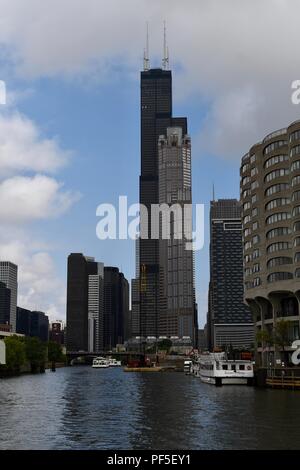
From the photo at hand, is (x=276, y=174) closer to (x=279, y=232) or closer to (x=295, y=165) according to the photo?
(x=295, y=165)

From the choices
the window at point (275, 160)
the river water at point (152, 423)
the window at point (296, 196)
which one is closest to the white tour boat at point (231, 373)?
the window at point (296, 196)

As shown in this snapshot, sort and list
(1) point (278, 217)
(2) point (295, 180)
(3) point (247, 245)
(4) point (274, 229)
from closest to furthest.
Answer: (2) point (295, 180), (1) point (278, 217), (4) point (274, 229), (3) point (247, 245)

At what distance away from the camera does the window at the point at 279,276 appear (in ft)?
508

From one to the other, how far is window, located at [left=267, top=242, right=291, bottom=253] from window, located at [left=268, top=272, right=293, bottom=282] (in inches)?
239

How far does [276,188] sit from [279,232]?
1152 cm

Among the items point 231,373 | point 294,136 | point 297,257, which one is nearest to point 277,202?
point 297,257

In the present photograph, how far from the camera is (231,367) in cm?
15262

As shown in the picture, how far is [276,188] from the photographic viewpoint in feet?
531

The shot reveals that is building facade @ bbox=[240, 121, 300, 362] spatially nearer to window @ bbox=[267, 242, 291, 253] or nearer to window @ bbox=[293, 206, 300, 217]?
window @ bbox=[267, 242, 291, 253]

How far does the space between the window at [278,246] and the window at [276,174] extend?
56.9 ft

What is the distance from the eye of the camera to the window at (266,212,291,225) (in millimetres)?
157750

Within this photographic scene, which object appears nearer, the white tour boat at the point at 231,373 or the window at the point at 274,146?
the white tour boat at the point at 231,373

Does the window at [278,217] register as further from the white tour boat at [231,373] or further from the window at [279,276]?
the white tour boat at [231,373]
